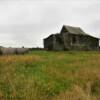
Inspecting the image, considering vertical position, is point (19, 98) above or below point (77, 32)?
below

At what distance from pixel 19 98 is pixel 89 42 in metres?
37.6

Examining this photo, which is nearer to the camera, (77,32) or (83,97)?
(83,97)

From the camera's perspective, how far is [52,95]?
8.68 m

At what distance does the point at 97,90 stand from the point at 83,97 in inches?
80.1

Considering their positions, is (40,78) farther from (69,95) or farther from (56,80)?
(69,95)

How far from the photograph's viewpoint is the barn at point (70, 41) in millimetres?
41219

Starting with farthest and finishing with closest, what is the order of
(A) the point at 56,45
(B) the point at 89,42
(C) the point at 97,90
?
(B) the point at 89,42 → (A) the point at 56,45 → (C) the point at 97,90

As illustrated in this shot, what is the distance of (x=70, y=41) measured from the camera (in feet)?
139

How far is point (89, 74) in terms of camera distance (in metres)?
11.7

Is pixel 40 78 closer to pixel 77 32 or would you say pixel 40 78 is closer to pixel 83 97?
pixel 83 97

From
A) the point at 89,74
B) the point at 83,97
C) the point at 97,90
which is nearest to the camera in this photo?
the point at 83,97

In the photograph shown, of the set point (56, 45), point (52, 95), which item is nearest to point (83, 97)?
point (52, 95)

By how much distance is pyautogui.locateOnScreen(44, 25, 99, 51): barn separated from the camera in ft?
135

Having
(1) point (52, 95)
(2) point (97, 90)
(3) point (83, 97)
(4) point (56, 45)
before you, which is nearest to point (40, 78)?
(1) point (52, 95)
